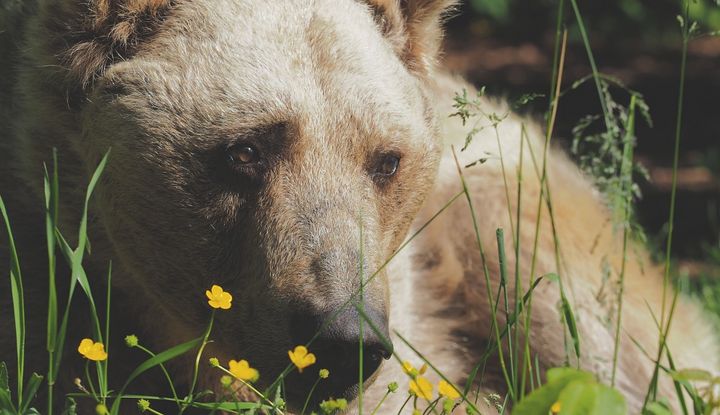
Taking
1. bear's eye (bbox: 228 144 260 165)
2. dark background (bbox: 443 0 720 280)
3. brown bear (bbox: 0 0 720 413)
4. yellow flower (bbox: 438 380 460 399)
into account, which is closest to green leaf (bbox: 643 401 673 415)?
yellow flower (bbox: 438 380 460 399)

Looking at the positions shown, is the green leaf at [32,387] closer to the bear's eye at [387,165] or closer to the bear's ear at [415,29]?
the bear's eye at [387,165]

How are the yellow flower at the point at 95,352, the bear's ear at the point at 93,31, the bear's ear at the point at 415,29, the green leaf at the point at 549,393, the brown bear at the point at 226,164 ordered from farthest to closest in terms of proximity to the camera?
the bear's ear at the point at 415,29, the bear's ear at the point at 93,31, the brown bear at the point at 226,164, the yellow flower at the point at 95,352, the green leaf at the point at 549,393

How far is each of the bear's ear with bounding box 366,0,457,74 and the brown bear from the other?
0.05 feet

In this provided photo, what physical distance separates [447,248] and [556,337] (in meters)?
0.58

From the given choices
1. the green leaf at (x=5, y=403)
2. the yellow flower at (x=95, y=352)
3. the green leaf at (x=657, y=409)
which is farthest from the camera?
the green leaf at (x=5, y=403)

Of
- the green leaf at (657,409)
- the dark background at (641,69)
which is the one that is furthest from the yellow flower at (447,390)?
the dark background at (641,69)

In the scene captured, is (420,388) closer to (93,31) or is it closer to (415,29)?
(93,31)

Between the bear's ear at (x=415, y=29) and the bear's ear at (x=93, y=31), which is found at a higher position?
the bear's ear at (x=415, y=29)

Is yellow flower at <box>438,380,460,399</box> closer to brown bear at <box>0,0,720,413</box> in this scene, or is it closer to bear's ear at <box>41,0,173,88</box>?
brown bear at <box>0,0,720,413</box>

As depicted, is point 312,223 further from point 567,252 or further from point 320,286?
point 567,252

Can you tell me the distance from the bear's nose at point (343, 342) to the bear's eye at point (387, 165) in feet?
1.78

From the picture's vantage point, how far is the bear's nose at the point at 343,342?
104 inches

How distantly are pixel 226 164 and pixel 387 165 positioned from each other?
1.62 ft

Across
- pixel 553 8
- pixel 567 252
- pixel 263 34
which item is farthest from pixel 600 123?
pixel 263 34
